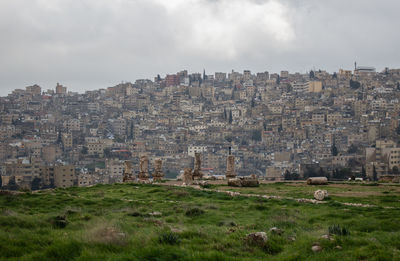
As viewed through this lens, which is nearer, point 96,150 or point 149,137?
point 96,150

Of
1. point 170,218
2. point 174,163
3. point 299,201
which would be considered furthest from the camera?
point 174,163

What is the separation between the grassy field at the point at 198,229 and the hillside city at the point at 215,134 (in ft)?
247

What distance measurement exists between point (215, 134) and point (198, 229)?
154 meters

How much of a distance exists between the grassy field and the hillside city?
7520cm

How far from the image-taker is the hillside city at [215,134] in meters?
110

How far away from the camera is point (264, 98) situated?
651 ft

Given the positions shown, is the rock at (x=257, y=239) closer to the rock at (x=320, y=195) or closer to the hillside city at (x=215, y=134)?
the rock at (x=320, y=195)

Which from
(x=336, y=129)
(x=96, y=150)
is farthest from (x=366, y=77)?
(x=96, y=150)

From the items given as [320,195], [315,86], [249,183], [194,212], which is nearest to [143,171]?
[249,183]

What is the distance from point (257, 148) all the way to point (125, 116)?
59.5m

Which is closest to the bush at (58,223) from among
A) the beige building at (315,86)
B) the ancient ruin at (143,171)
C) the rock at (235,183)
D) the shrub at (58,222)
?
the shrub at (58,222)

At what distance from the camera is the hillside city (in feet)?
362

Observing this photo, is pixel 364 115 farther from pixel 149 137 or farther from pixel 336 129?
pixel 149 137

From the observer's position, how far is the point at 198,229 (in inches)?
389
